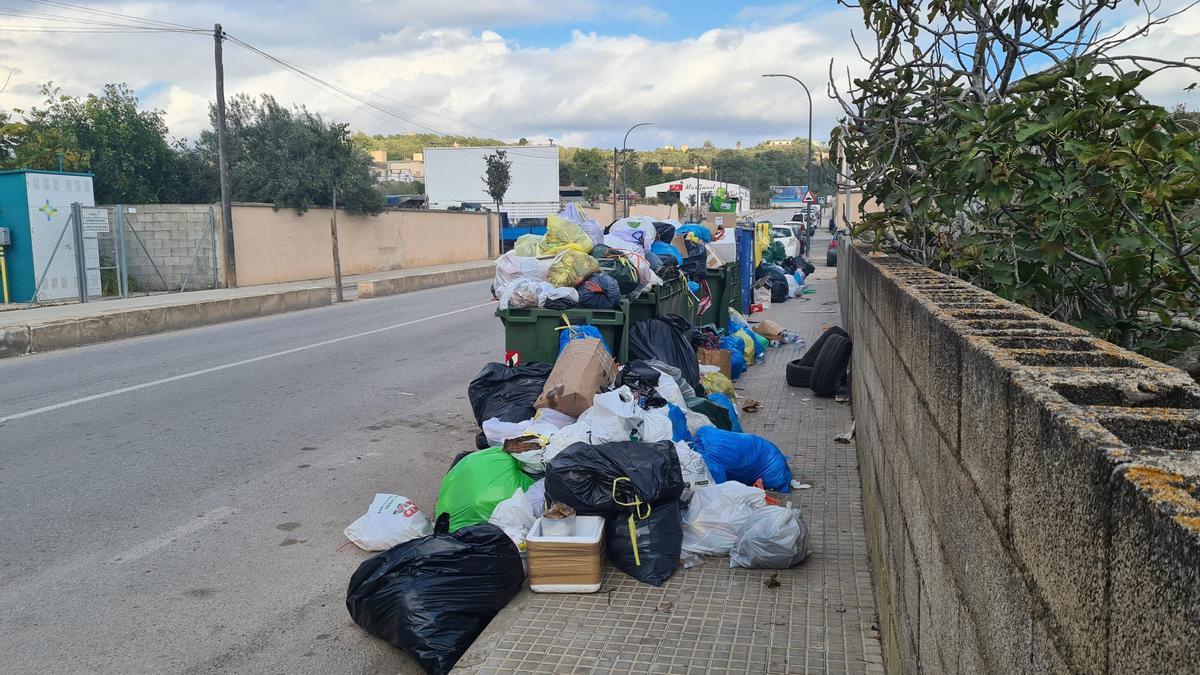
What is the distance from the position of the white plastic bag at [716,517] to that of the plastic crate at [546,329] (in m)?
3.26

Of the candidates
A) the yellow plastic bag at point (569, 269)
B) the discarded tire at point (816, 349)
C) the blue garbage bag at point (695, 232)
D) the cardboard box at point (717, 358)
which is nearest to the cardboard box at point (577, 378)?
the yellow plastic bag at point (569, 269)

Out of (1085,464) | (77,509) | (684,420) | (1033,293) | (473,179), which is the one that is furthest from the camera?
(473,179)

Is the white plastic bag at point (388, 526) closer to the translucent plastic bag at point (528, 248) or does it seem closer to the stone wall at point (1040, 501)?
the stone wall at point (1040, 501)

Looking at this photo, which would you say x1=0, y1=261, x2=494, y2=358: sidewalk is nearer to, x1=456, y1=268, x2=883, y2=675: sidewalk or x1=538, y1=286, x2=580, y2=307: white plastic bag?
x1=538, y1=286, x2=580, y2=307: white plastic bag

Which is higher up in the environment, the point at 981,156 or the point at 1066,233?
the point at 981,156

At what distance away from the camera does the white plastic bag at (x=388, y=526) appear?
5594 mm

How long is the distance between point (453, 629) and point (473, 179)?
65.6 metres

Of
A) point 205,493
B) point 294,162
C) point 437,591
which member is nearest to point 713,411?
point 437,591

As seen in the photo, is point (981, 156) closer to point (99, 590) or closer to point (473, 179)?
point (99, 590)

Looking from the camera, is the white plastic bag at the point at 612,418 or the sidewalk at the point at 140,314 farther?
the sidewalk at the point at 140,314

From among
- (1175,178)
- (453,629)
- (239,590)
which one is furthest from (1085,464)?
(239,590)

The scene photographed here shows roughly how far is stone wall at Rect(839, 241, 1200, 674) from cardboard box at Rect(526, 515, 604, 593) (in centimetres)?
192

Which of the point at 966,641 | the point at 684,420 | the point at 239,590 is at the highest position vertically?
the point at 966,641

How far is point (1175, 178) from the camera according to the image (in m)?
3.38
